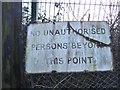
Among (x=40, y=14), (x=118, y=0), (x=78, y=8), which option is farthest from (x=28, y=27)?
(x=118, y=0)

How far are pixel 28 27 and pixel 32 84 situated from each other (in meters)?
0.62

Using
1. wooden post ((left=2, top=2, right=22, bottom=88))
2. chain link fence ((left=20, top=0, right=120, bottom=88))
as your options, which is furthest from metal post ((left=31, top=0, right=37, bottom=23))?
wooden post ((left=2, top=2, right=22, bottom=88))

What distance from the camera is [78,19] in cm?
282

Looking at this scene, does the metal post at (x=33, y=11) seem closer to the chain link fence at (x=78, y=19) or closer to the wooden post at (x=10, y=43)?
the chain link fence at (x=78, y=19)

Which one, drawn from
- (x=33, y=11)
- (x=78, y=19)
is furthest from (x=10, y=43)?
(x=78, y=19)

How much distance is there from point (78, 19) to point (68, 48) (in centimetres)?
35

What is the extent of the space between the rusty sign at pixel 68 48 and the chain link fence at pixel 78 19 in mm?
62

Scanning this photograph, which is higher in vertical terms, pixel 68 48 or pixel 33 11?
pixel 33 11

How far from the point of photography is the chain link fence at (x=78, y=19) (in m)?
2.76

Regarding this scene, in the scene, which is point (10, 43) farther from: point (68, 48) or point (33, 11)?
point (68, 48)

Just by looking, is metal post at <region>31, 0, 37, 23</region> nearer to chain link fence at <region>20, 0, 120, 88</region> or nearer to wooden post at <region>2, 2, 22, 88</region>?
chain link fence at <region>20, 0, 120, 88</region>

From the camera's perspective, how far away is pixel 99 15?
2855mm

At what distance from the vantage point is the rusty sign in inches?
107

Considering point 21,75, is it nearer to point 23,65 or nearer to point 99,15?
point 23,65
